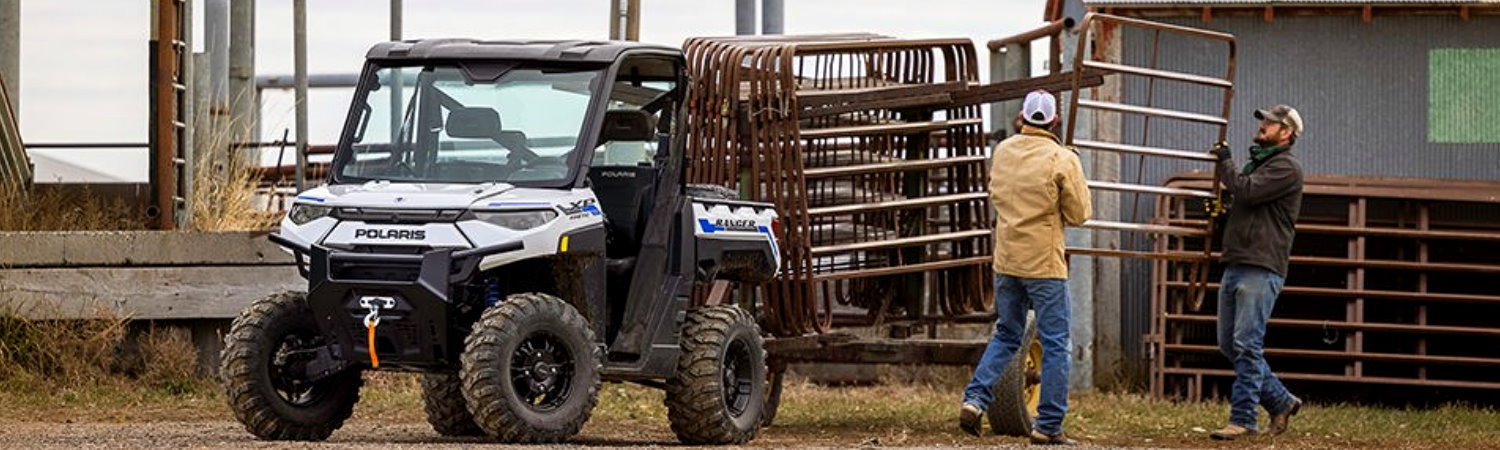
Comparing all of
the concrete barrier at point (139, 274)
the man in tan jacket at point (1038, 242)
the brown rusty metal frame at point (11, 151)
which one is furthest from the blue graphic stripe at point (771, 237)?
the brown rusty metal frame at point (11, 151)

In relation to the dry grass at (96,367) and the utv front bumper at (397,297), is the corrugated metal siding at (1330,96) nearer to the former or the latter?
the dry grass at (96,367)

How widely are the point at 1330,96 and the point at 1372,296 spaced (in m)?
1.73

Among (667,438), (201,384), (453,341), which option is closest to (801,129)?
(667,438)

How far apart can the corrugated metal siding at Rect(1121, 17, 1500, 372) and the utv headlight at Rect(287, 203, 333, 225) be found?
385 inches

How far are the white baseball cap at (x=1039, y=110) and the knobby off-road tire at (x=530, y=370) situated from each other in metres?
2.66

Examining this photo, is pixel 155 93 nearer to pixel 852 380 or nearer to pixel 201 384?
pixel 201 384

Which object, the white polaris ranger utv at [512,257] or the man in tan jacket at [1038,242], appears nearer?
the white polaris ranger utv at [512,257]

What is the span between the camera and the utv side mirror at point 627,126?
13223 millimetres

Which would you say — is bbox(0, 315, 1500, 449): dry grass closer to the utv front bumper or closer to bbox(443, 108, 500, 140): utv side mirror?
bbox(443, 108, 500, 140): utv side mirror

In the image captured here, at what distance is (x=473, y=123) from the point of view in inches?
511

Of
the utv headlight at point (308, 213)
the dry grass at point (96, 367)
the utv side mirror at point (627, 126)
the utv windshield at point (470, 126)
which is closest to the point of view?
the utv headlight at point (308, 213)

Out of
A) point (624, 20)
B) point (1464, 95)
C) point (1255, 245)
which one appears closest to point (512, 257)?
point (1255, 245)

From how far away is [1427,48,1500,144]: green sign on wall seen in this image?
20891 millimetres

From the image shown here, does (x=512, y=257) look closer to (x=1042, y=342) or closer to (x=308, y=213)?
(x=308, y=213)
